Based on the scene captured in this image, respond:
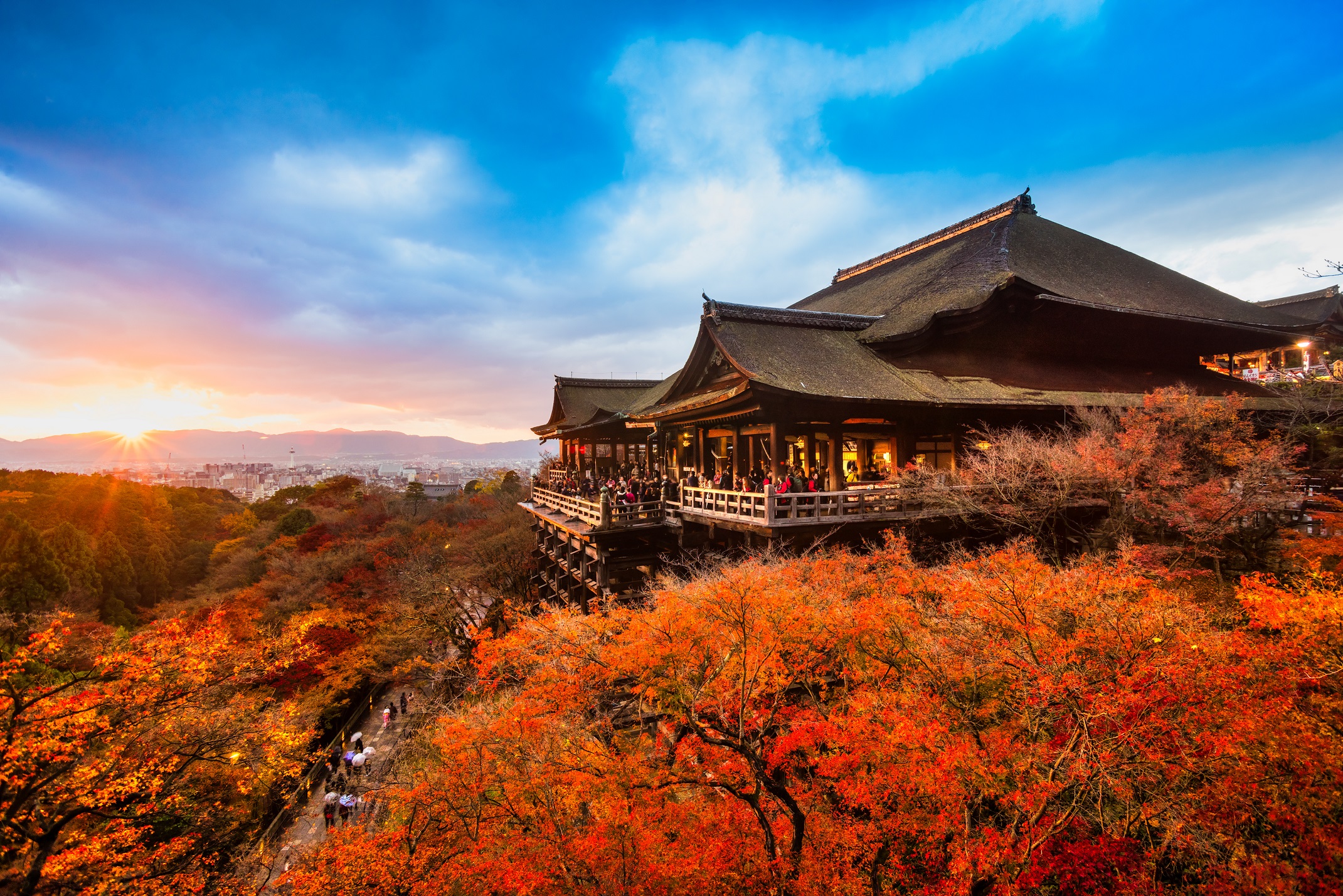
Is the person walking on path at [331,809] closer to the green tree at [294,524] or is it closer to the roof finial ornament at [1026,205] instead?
the green tree at [294,524]

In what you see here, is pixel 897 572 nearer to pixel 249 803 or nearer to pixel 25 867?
pixel 25 867

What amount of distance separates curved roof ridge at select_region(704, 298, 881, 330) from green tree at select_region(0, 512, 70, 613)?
38.2 meters

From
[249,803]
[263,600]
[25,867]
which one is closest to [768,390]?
[25,867]

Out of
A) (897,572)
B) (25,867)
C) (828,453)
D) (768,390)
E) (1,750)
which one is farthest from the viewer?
(828,453)

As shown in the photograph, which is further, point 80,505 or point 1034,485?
point 80,505

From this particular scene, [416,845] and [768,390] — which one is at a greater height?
[768,390]

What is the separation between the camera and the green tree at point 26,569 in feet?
87.8

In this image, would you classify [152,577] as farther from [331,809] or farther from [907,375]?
[907,375]

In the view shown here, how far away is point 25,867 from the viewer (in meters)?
10.4

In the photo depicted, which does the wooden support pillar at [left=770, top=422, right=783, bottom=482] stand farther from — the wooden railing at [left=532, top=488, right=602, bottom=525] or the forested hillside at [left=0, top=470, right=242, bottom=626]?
the forested hillside at [left=0, top=470, right=242, bottom=626]

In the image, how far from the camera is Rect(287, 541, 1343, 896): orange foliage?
22.1 ft

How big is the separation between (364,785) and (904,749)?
19125 mm

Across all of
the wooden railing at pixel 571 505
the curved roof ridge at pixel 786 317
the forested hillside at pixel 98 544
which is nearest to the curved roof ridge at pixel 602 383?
the wooden railing at pixel 571 505

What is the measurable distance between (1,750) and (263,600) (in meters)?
20.9
